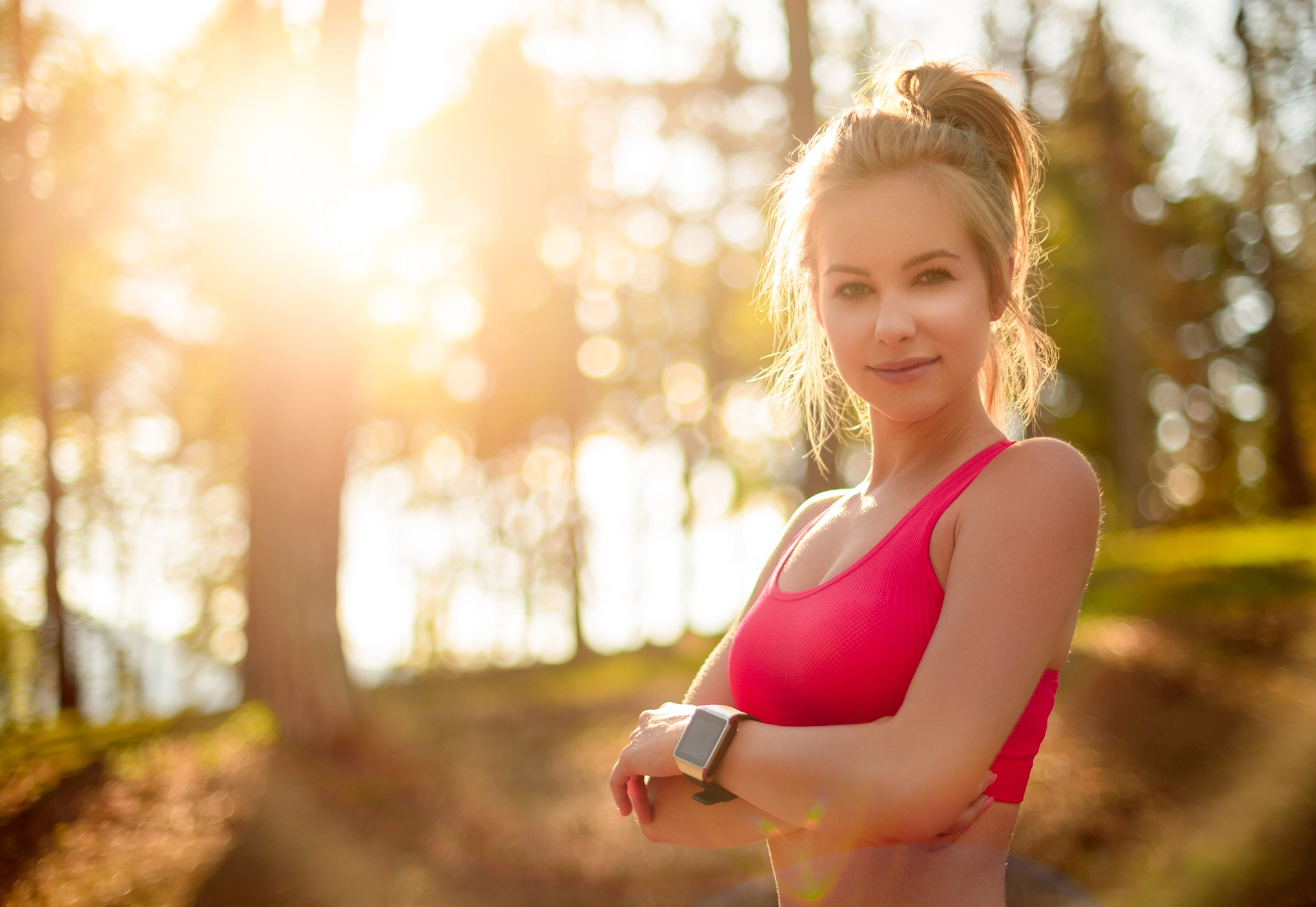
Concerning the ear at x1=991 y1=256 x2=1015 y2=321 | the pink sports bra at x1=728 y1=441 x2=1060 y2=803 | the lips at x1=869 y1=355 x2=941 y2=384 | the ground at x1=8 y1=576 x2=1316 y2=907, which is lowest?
the ground at x1=8 y1=576 x2=1316 y2=907

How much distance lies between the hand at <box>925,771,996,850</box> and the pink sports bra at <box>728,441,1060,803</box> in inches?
1.5

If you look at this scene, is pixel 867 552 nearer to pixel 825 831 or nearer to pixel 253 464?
pixel 825 831

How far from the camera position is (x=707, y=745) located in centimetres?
180

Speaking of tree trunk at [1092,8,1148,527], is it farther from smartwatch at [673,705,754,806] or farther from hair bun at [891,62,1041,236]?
smartwatch at [673,705,754,806]

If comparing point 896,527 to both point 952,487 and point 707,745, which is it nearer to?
point 952,487

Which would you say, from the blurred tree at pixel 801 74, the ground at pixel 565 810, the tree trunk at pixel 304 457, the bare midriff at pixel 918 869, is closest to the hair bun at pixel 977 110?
the bare midriff at pixel 918 869

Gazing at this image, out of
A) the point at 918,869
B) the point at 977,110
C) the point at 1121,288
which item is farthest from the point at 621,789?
the point at 1121,288

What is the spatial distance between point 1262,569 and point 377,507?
25.7 m

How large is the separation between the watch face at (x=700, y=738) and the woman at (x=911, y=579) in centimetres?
3

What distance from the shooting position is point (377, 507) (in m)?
30.7

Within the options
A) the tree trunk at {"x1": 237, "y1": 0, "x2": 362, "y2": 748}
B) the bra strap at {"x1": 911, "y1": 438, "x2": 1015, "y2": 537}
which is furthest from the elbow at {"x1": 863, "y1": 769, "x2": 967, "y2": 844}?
the tree trunk at {"x1": 237, "y1": 0, "x2": 362, "y2": 748}

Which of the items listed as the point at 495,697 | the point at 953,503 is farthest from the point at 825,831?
the point at 495,697

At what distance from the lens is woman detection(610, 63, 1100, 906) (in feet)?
5.02

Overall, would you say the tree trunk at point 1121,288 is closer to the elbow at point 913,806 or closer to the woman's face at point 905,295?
the woman's face at point 905,295
